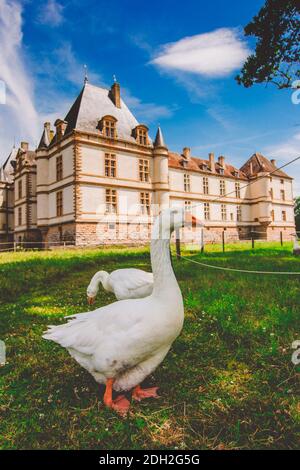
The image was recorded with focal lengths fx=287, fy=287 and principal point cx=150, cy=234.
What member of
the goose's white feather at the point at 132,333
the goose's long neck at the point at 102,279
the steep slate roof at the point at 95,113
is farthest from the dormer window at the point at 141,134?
the goose's white feather at the point at 132,333

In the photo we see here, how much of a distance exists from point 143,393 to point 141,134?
92.9 ft

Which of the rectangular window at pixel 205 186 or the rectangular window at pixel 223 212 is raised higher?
the rectangular window at pixel 205 186

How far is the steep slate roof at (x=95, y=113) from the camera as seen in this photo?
84.1 feet

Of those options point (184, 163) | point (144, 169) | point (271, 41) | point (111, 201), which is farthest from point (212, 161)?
point (271, 41)

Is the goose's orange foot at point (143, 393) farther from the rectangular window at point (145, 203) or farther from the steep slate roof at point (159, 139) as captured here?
the steep slate roof at point (159, 139)

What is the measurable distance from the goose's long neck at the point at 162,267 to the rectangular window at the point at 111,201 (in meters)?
23.6

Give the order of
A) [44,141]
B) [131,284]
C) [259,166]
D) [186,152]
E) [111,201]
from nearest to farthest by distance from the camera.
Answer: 1. [131,284]
2. [111,201]
3. [44,141]
4. [186,152]
5. [259,166]

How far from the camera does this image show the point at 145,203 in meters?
28.5

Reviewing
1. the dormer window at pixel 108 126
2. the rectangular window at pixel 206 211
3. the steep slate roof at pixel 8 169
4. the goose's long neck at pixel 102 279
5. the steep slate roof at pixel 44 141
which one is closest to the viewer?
the goose's long neck at pixel 102 279

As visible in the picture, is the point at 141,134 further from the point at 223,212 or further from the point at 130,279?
the point at 130,279

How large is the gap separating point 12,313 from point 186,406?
425cm

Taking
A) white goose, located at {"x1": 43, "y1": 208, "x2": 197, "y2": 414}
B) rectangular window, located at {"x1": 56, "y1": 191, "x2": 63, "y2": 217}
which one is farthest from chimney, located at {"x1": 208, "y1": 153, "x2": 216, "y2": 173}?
white goose, located at {"x1": 43, "y1": 208, "x2": 197, "y2": 414}

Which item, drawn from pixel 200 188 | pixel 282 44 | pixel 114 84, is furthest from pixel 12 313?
pixel 200 188
